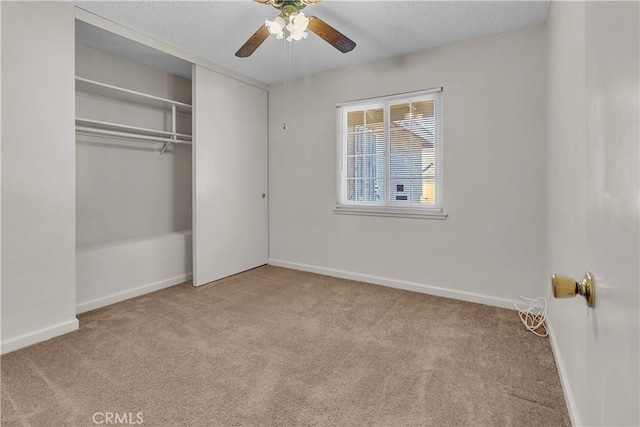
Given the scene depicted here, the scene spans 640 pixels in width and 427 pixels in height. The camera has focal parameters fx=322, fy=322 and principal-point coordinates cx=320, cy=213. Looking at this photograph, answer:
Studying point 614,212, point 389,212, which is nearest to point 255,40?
point 389,212

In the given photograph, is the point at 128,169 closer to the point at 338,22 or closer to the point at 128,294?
the point at 128,294

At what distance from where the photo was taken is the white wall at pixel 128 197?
3.11 meters

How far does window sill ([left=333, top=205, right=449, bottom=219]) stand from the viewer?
10.8 feet

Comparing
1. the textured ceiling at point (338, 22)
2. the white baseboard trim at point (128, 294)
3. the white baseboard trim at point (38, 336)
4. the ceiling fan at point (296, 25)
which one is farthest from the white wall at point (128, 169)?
the ceiling fan at point (296, 25)

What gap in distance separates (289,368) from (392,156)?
7.99 ft

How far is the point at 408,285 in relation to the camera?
3.46 meters

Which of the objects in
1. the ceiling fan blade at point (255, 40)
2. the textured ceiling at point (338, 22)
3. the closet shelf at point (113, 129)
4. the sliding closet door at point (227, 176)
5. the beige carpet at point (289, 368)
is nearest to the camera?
the beige carpet at point (289, 368)

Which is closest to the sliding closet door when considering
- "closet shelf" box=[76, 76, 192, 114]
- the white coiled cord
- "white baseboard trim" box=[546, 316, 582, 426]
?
"closet shelf" box=[76, 76, 192, 114]

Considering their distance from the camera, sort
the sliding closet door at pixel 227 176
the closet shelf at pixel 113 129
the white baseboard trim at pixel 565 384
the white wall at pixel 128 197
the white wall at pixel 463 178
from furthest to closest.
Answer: the sliding closet door at pixel 227 176 < the white wall at pixel 128 197 < the closet shelf at pixel 113 129 < the white wall at pixel 463 178 < the white baseboard trim at pixel 565 384

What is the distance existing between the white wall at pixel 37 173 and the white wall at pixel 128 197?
0.48 meters

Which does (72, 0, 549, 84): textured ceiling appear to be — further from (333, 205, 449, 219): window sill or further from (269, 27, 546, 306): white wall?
(333, 205, 449, 219): window sill

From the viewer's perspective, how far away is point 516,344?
7.45 feet

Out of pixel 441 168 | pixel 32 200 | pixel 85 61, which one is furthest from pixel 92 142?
pixel 441 168

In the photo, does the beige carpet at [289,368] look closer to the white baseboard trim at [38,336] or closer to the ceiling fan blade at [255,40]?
the white baseboard trim at [38,336]
